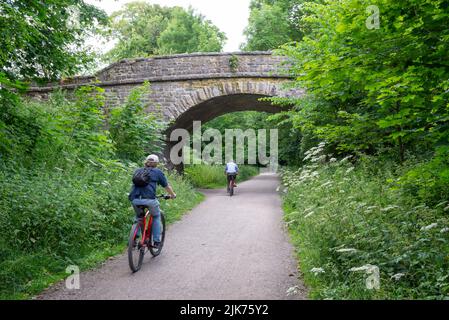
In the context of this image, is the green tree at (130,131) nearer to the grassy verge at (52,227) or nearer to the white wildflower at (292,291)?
the grassy verge at (52,227)

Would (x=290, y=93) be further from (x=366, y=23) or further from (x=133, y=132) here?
(x=366, y=23)

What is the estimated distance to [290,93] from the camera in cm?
1438

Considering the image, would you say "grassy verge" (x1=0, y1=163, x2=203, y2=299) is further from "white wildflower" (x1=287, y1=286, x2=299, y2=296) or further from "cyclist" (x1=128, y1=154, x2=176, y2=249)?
"white wildflower" (x1=287, y1=286, x2=299, y2=296)

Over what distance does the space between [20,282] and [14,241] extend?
0.75 metres

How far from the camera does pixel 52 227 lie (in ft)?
17.7

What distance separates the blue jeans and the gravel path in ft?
1.54

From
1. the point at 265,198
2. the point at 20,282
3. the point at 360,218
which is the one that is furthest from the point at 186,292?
the point at 265,198

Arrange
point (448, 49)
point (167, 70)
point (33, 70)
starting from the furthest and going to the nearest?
point (167, 70)
point (33, 70)
point (448, 49)

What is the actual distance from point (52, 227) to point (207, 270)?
2370 millimetres

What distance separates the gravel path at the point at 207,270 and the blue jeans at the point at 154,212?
1.54 feet
